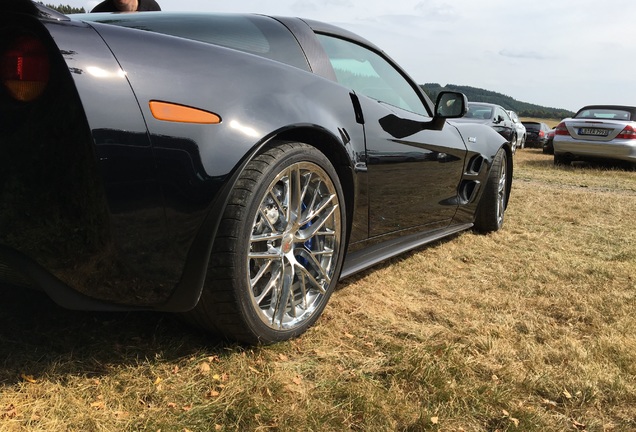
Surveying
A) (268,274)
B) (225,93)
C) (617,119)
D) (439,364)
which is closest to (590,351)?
(439,364)

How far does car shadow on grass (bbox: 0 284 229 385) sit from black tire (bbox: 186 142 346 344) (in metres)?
0.15

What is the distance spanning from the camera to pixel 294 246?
6.73 feet

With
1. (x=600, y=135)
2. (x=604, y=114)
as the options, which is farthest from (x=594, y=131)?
(x=604, y=114)

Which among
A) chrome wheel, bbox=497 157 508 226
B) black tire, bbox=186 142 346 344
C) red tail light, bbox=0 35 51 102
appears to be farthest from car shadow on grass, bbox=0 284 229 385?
chrome wheel, bbox=497 157 508 226

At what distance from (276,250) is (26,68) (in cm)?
96

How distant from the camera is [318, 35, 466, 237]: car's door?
2471mm

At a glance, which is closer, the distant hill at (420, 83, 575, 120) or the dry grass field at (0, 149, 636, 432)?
the dry grass field at (0, 149, 636, 432)

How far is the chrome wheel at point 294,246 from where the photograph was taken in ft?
6.21

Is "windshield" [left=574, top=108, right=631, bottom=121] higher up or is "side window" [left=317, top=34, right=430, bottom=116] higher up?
"side window" [left=317, top=34, right=430, bottom=116]

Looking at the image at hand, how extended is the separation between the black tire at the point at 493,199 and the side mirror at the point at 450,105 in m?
1.13

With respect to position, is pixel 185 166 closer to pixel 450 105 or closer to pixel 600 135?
pixel 450 105

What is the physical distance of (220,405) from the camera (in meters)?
1.58

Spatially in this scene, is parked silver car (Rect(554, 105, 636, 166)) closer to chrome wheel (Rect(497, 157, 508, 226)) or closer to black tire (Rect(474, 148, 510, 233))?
chrome wheel (Rect(497, 157, 508, 226))

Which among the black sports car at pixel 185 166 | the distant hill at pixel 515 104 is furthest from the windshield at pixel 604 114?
the distant hill at pixel 515 104
